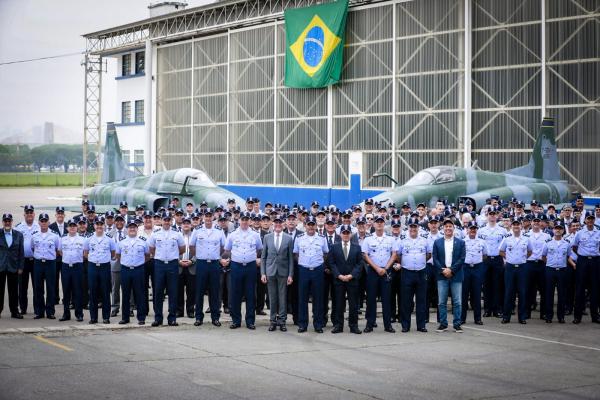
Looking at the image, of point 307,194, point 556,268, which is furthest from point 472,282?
point 307,194

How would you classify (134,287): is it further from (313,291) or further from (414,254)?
(414,254)

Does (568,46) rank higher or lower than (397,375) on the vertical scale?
higher

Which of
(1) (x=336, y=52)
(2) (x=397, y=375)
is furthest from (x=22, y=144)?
(1) (x=336, y=52)

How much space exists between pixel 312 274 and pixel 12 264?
502 cm

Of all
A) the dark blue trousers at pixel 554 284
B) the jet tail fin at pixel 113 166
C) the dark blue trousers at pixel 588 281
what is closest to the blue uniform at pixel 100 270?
the dark blue trousers at pixel 554 284

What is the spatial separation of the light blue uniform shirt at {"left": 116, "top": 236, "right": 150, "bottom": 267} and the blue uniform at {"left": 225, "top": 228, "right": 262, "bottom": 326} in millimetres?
1427

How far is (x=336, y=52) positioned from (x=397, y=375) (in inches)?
1116

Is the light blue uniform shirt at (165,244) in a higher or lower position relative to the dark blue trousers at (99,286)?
higher

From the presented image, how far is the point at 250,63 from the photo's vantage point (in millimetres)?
41219

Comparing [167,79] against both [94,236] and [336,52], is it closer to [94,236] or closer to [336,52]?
[336,52]

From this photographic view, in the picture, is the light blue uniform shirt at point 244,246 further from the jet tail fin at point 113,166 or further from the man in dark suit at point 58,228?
the jet tail fin at point 113,166

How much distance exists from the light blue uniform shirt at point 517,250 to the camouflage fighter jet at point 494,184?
812 centimetres

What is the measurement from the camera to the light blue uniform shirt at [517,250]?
532 inches

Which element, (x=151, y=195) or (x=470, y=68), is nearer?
(x=151, y=195)
